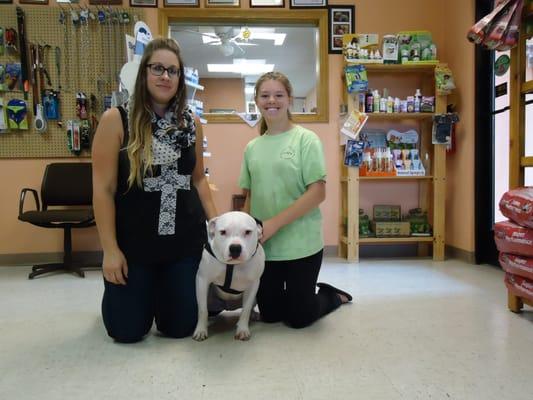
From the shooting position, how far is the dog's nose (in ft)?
5.05

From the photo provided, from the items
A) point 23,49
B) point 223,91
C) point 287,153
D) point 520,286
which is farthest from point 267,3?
point 223,91

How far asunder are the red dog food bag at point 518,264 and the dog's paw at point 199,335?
4.70 feet

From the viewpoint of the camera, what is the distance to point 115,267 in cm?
163

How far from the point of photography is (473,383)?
53.0 inches

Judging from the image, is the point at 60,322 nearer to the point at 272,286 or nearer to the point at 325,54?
the point at 272,286

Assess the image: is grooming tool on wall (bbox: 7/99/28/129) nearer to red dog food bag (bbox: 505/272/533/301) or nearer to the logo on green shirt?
the logo on green shirt

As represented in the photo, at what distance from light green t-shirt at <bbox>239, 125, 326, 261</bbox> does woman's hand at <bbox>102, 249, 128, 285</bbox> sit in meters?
0.61

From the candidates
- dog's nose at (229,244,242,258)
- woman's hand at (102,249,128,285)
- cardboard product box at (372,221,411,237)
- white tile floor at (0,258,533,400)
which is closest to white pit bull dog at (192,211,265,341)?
dog's nose at (229,244,242,258)

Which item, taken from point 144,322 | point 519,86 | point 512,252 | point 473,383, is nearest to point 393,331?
point 473,383

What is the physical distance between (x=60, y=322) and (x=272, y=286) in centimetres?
103

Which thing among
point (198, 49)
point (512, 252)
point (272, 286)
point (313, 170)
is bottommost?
point (272, 286)

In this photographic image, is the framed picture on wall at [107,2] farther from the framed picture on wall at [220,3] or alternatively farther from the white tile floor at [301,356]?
the white tile floor at [301,356]

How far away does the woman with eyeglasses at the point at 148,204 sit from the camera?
1.66 meters

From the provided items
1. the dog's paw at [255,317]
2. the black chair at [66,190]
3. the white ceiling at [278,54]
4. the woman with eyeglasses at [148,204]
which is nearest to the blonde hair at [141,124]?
the woman with eyeglasses at [148,204]
